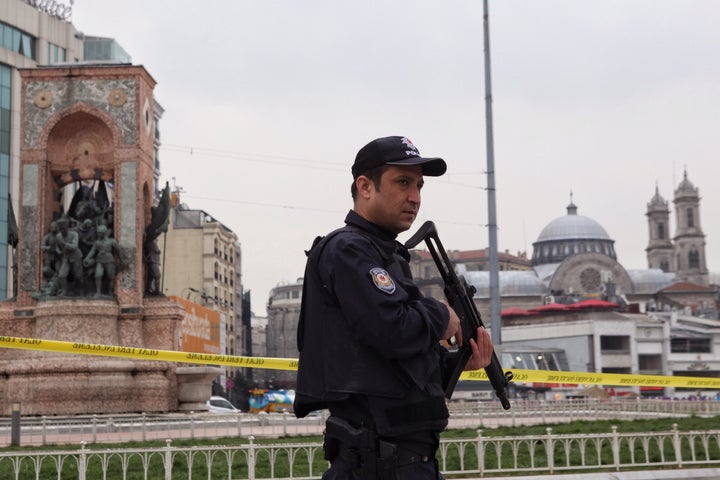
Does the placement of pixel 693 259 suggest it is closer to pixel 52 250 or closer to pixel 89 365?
pixel 52 250

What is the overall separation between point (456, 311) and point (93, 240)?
19339 millimetres

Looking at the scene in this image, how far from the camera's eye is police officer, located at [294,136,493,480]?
11.8 ft

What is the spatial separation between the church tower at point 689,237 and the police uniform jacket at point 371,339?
15331 cm

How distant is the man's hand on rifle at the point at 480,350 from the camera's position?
392cm

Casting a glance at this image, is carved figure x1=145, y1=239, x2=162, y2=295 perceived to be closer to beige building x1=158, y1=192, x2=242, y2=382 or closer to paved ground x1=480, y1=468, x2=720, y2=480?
paved ground x1=480, y1=468, x2=720, y2=480

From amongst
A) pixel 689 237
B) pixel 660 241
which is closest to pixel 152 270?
pixel 689 237

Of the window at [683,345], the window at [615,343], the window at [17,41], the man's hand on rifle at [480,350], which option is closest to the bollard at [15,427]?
the man's hand on rifle at [480,350]

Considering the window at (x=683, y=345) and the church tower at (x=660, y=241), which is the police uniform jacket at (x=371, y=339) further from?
the church tower at (x=660, y=241)

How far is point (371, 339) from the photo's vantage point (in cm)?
358

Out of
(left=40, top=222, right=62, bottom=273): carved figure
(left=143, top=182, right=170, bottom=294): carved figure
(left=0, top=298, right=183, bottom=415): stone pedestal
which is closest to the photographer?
(left=0, top=298, right=183, bottom=415): stone pedestal

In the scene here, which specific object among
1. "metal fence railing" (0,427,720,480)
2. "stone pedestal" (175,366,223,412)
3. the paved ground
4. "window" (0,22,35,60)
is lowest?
the paved ground

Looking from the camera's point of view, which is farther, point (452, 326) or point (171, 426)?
point (171, 426)

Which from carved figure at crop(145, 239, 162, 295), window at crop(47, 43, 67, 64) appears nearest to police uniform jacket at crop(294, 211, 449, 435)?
carved figure at crop(145, 239, 162, 295)

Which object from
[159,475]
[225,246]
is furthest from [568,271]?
[159,475]
